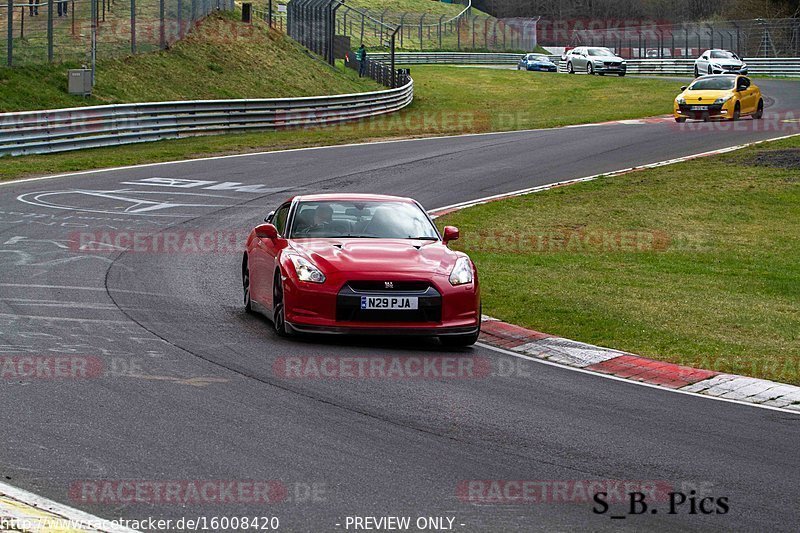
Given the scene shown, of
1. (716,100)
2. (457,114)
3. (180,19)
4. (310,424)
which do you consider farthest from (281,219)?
(457,114)

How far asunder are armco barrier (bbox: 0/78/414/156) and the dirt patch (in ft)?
48.7

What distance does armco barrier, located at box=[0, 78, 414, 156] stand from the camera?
28.0 meters

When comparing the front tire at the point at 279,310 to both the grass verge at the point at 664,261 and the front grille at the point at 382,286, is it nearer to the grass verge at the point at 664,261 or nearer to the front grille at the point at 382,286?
the front grille at the point at 382,286

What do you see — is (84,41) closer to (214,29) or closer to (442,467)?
(214,29)

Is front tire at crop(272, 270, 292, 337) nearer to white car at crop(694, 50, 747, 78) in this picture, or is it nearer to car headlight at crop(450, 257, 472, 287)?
car headlight at crop(450, 257, 472, 287)

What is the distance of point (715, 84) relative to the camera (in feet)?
124

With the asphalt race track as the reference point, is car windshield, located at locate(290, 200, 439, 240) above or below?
above

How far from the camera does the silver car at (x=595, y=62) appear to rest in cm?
6869

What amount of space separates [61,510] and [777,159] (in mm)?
24205

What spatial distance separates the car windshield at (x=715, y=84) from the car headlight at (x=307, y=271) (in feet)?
94.6

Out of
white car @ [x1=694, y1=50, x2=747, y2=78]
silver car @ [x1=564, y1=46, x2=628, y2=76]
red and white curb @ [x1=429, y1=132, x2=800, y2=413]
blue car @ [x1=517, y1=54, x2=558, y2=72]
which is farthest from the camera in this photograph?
blue car @ [x1=517, y1=54, x2=558, y2=72]

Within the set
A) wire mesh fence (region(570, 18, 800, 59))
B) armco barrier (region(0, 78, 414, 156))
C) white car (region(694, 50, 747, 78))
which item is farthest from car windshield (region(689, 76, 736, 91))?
wire mesh fence (region(570, 18, 800, 59))

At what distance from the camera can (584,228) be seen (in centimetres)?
1962

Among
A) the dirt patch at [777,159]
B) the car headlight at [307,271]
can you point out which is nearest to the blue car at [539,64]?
the dirt patch at [777,159]
